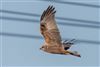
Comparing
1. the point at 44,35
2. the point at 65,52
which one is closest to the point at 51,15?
the point at 44,35

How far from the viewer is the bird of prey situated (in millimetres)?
2408

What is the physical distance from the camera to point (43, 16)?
268cm

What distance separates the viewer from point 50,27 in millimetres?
2654

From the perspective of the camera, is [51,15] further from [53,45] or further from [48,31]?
[53,45]

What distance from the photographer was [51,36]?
258cm

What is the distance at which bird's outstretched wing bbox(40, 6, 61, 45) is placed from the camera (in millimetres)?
2527

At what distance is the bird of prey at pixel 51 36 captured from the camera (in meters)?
2.41

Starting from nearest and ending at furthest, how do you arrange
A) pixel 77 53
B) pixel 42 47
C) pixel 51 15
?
pixel 77 53
pixel 42 47
pixel 51 15

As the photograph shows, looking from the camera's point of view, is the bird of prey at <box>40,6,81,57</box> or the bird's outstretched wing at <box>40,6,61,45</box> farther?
the bird's outstretched wing at <box>40,6,61,45</box>

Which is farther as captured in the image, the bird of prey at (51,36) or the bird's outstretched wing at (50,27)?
the bird's outstretched wing at (50,27)

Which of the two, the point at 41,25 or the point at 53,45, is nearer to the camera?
the point at 53,45

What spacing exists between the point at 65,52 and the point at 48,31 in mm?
377

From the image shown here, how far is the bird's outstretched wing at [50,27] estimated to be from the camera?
2527mm

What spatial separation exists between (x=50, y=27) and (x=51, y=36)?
121 mm
